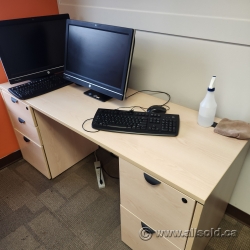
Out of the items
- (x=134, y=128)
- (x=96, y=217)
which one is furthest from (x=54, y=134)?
(x=134, y=128)

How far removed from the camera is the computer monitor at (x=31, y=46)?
1449mm

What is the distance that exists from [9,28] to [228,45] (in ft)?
4.32

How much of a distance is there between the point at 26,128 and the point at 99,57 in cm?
80

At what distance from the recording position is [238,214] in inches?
59.1

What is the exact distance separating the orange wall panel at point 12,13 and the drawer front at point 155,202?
4.16 feet

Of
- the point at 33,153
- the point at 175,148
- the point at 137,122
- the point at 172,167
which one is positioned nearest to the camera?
the point at 172,167

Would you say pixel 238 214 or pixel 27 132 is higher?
pixel 27 132

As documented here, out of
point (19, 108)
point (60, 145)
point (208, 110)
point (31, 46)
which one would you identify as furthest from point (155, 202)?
point (31, 46)

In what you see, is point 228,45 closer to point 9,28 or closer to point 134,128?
point 134,128

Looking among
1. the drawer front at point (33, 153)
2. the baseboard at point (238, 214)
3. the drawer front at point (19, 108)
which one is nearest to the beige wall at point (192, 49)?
the baseboard at point (238, 214)

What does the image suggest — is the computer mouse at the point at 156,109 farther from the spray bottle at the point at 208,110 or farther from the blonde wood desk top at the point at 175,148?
the spray bottle at the point at 208,110

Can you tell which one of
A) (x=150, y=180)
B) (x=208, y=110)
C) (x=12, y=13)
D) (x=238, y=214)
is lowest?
(x=238, y=214)

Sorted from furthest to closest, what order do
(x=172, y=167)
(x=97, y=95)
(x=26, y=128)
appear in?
1. (x=26, y=128)
2. (x=97, y=95)
3. (x=172, y=167)

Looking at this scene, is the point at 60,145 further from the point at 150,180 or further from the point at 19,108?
the point at 150,180
